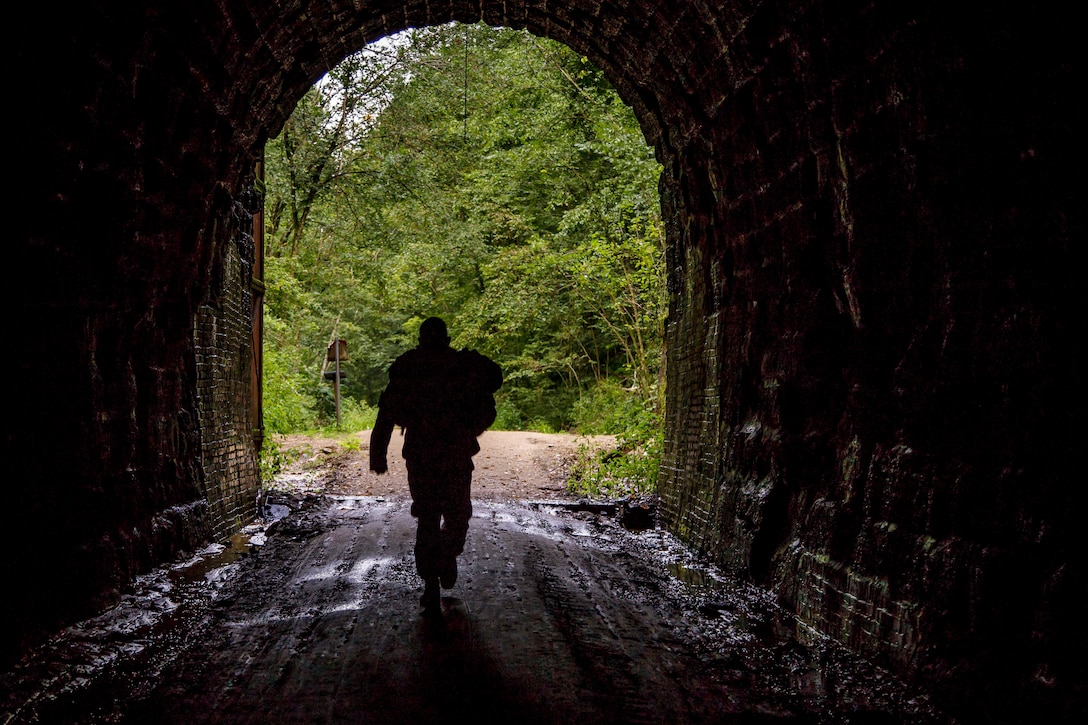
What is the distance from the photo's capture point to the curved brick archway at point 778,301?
364 centimetres

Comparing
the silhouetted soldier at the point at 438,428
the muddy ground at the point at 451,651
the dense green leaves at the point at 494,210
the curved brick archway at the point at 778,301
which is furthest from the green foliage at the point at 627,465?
the silhouetted soldier at the point at 438,428

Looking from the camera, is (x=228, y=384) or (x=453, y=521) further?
(x=228, y=384)

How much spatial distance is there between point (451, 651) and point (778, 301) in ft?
13.0

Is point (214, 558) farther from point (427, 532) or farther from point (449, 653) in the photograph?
point (449, 653)

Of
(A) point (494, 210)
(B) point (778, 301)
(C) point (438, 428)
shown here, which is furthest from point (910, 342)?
(A) point (494, 210)

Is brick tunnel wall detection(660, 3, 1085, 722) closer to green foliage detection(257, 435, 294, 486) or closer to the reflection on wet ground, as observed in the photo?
the reflection on wet ground

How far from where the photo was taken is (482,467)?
16203 mm

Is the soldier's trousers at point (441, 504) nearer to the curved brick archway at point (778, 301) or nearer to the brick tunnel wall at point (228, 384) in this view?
Answer: the curved brick archway at point (778, 301)

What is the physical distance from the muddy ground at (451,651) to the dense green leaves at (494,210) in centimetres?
759

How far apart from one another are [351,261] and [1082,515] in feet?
78.9

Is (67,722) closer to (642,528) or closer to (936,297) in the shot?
(936,297)

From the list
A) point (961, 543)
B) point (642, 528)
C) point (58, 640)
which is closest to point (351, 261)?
point (642, 528)

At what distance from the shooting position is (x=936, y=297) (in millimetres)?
4406

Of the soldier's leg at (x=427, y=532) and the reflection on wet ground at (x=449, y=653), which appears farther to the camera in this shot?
the soldier's leg at (x=427, y=532)
